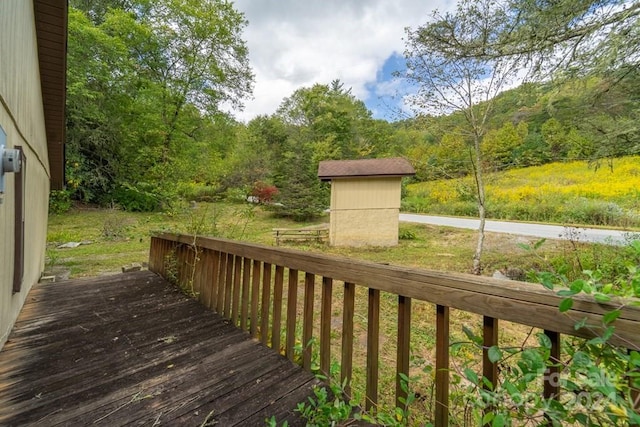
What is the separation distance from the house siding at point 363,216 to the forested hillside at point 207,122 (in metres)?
1.57

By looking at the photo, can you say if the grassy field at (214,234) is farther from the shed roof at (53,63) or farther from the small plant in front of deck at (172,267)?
the shed roof at (53,63)

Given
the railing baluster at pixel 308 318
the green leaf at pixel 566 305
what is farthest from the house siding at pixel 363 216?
the green leaf at pixel 566 305

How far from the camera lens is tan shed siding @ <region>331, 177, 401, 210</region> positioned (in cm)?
977

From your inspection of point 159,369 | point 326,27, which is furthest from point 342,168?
point 159,369

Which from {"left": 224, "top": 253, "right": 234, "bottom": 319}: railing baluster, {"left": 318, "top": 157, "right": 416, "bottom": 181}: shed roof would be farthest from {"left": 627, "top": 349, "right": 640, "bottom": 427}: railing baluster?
{"left": 318, "top": 157, "right": 416, "bottom": 181}: shed roof

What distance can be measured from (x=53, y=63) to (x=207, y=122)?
12135mm

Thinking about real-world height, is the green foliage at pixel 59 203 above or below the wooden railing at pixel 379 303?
above

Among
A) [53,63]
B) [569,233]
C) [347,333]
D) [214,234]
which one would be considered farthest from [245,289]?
[569,233]

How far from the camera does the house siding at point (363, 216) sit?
32.2ft

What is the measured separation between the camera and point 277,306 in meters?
1.92

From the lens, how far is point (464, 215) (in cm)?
1622

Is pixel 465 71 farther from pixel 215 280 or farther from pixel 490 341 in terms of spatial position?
pixel 490 341

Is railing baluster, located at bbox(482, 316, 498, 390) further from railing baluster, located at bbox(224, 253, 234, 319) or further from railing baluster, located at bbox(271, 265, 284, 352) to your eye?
railing baluster, located at bbox(224, 253, 234, 319)

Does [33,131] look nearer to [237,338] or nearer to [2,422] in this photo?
[2,422]
